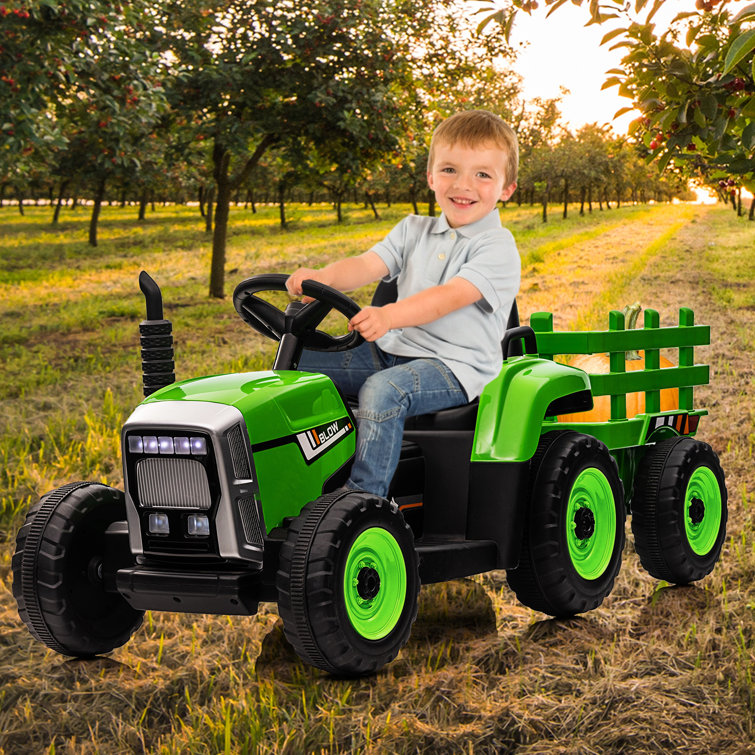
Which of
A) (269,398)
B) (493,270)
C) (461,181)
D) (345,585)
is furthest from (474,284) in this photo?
(345,585)

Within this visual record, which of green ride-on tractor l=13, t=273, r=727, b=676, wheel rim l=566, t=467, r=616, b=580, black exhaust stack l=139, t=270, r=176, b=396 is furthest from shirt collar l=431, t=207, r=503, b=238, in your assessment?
black exhaust stack l=139, t=270, r=176, b=396

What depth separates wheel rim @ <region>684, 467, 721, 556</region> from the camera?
421cm

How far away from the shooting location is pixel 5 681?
324 centimetres

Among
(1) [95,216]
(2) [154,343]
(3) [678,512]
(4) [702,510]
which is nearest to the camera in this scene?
(2) [154,343]

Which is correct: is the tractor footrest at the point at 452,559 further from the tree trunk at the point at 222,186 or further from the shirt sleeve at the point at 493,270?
the tree trunk at the point at 222,186

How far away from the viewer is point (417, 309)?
3.36 meters

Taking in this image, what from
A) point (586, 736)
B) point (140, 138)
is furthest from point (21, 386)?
point (586, 736)

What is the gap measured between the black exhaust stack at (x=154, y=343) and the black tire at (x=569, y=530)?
4.66 ft

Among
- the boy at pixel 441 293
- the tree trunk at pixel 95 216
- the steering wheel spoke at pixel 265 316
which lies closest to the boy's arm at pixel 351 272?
the boy at pixel 441 293

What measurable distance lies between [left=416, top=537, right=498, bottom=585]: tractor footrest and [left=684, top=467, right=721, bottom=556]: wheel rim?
124cm

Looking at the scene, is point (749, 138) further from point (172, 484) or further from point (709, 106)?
point (172, 484)

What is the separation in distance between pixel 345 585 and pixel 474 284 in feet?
4.19

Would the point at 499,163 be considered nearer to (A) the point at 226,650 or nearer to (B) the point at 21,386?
(A) the point at 226,650

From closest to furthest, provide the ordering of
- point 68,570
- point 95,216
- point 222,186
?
point 68,570 → point 222,186 → point 95,216
